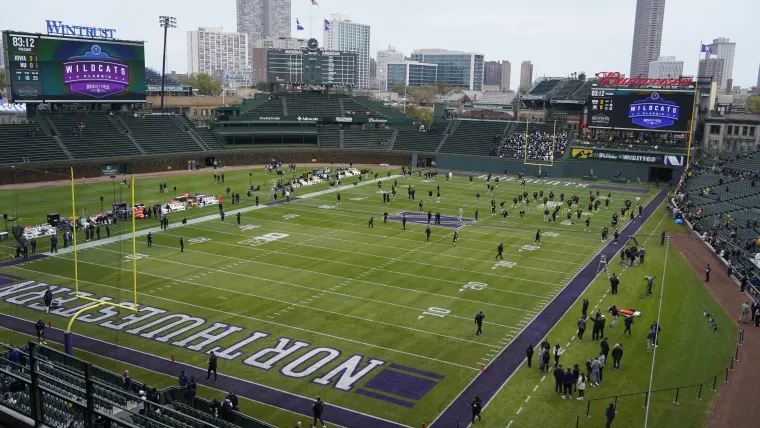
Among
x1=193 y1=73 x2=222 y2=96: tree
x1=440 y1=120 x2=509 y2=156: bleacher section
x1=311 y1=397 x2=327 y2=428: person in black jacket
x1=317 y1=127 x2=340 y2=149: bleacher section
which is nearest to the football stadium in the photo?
x1=311 y1=397 x2=327 y2=428: person in black jacket

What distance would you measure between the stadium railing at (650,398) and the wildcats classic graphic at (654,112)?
5908 cm

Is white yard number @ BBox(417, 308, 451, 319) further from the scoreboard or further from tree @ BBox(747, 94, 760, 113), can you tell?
tree @ BBox(747, 94, 760, 113)

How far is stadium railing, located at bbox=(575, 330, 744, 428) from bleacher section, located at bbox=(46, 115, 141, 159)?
196 ft

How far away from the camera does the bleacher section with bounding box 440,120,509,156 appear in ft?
280

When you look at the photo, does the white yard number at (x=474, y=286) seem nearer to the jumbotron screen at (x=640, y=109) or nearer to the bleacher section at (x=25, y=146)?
the bleacher section at (x=25, y=146)

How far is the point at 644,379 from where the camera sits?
21969 mm

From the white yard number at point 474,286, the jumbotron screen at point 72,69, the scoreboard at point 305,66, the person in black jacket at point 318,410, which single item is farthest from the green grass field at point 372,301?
the scoreboard at point 305,66

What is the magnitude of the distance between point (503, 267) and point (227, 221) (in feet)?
69.7

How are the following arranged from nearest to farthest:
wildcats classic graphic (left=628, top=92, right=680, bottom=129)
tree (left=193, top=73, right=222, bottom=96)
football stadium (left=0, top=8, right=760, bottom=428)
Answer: football stadium (left=0, top=8, right=760, bottom=428) < wildcats classic graphic (left=628, top=92, right=680, bottom=129) < tree (left=193, top=73, right=222, bottom=96)

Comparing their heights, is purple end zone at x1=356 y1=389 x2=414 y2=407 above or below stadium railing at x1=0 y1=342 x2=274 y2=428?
below

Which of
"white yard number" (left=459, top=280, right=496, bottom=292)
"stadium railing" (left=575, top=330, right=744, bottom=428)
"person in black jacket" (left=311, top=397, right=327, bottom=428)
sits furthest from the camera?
"white yard number" (left=459, top=280, right=496, bottom=292)

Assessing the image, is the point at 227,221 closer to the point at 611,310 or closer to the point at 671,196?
the point at 611,310

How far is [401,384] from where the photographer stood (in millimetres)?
21438

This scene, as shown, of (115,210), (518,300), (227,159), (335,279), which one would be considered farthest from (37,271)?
(227,159)
